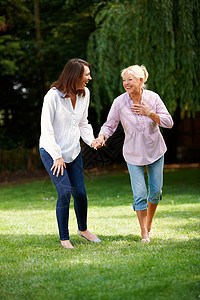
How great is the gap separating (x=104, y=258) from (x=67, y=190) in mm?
820

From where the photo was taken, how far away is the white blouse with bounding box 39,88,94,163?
14.8 feet

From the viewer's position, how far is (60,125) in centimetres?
465

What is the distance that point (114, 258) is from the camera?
4.18 metres

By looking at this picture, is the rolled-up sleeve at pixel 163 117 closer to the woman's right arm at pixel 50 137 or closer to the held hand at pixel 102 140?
the held hand at pixel 102 140

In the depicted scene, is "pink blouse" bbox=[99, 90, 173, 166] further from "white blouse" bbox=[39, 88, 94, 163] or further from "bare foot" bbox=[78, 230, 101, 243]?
"bare foot" bbox=[78, 230, 101, 243]

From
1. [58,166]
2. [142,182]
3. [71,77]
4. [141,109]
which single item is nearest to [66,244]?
[58,166]

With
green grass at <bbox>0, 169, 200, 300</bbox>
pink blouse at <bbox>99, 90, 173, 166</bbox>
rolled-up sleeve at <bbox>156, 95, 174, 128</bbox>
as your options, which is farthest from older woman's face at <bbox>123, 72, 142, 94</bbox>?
green grass at <bbox>0, 169, 200, 300</bbox>

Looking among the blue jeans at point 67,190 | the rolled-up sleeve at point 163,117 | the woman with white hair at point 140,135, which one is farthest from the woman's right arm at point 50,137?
the rolled-up sleeve at point 163,117

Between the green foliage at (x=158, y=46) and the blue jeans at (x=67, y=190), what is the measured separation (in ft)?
19.6

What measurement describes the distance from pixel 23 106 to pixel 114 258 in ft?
47.2

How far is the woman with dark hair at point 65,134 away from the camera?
453 centimetres

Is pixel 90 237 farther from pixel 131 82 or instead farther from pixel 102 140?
pixel 131 82

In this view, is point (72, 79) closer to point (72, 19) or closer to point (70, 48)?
point (70, 48)

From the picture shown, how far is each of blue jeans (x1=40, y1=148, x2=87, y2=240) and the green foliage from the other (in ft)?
19.6
